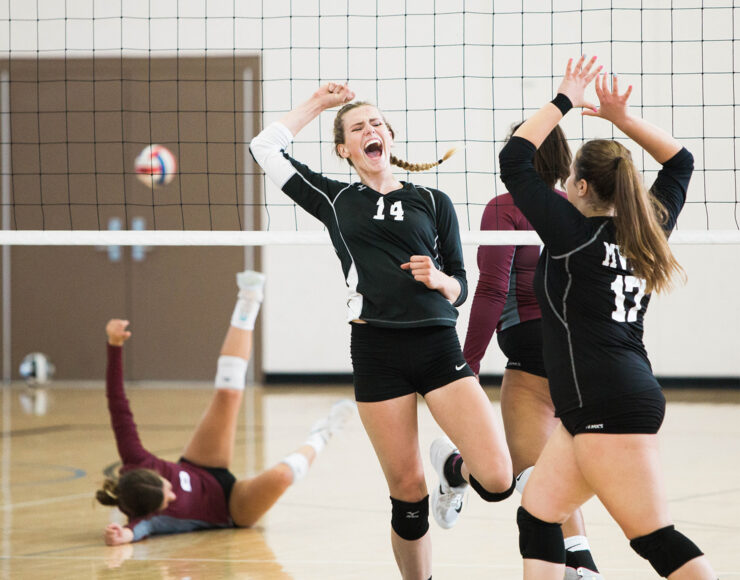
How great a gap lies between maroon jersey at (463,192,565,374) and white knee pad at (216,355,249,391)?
67.4 inches

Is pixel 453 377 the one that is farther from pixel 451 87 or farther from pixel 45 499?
pixel 451 87

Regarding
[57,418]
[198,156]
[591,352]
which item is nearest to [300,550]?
[591,352]

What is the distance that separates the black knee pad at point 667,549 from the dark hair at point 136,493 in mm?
2562

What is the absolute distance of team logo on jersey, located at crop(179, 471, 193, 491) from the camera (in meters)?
4.82

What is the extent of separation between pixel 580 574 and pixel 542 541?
772mm

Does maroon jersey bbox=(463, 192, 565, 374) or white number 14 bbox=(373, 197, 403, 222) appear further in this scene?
maroon jersey bbox=(463, 192, 565, 374)

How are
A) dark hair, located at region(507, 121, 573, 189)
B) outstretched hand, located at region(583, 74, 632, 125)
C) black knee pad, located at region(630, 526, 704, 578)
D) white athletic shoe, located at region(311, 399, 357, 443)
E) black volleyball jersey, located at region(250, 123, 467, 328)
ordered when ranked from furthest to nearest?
white athletic shoe, located at region(311, 399, 357, 443)
dark hair, located at region(507, 121, 573, 189)
black volleyball jersey, located at region(250, 123, 467, 328)
outstretched hand, located at region(583, 74, 632, 125)
black knee pad, located at region(630, 526, 704, 578)

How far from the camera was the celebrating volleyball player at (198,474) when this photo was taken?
4.61 m

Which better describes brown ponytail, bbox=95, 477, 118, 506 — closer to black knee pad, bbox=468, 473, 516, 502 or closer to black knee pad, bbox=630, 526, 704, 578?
black knee pad, bbox=468, 473, 516, 502

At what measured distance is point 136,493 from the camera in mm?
4582

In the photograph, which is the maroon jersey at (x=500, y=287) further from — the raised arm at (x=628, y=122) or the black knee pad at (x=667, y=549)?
the black knee pad at (x=667, y=549)

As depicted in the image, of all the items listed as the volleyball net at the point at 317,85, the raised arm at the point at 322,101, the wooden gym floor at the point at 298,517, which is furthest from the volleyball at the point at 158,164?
the raised arm at the point at 322,101

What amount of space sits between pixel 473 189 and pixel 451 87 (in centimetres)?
99

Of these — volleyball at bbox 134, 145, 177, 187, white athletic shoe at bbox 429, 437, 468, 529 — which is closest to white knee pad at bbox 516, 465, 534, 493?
white athletic shoe at bbox 429, 437, 468, 529
